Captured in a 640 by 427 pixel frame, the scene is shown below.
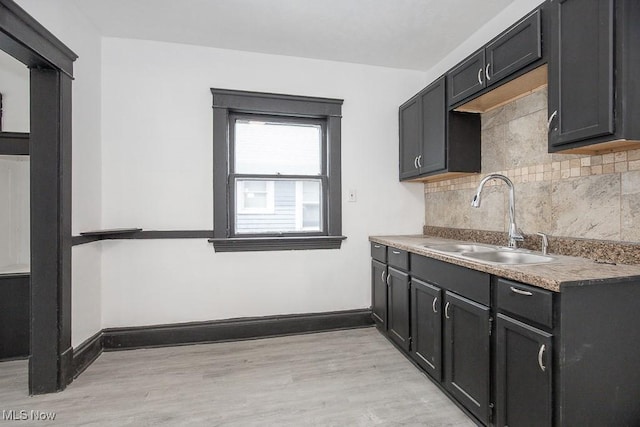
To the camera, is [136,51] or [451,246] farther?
[136,51]

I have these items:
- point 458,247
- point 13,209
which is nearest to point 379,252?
point 458,247

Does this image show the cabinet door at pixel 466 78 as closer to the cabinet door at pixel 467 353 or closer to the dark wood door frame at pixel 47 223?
the cabinet door at pixel 467 353

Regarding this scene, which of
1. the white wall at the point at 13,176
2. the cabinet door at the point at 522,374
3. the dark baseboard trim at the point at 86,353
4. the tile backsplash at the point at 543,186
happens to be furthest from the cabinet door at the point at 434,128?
the white wall at the point at 13,176

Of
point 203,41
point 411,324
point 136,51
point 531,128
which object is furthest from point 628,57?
point 136,51

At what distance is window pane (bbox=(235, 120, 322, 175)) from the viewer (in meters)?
3.06

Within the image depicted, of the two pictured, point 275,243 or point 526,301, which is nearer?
point 526,301

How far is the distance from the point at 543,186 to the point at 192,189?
9.01ft

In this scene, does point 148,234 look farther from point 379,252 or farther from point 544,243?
point 544,243

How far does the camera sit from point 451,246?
2533 millimetres

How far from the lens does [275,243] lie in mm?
3033

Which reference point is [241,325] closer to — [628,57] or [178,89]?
[178,89]

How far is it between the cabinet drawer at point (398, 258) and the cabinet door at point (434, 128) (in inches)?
30.0

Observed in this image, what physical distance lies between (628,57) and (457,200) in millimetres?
1669

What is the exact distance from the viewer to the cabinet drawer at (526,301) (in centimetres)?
131
